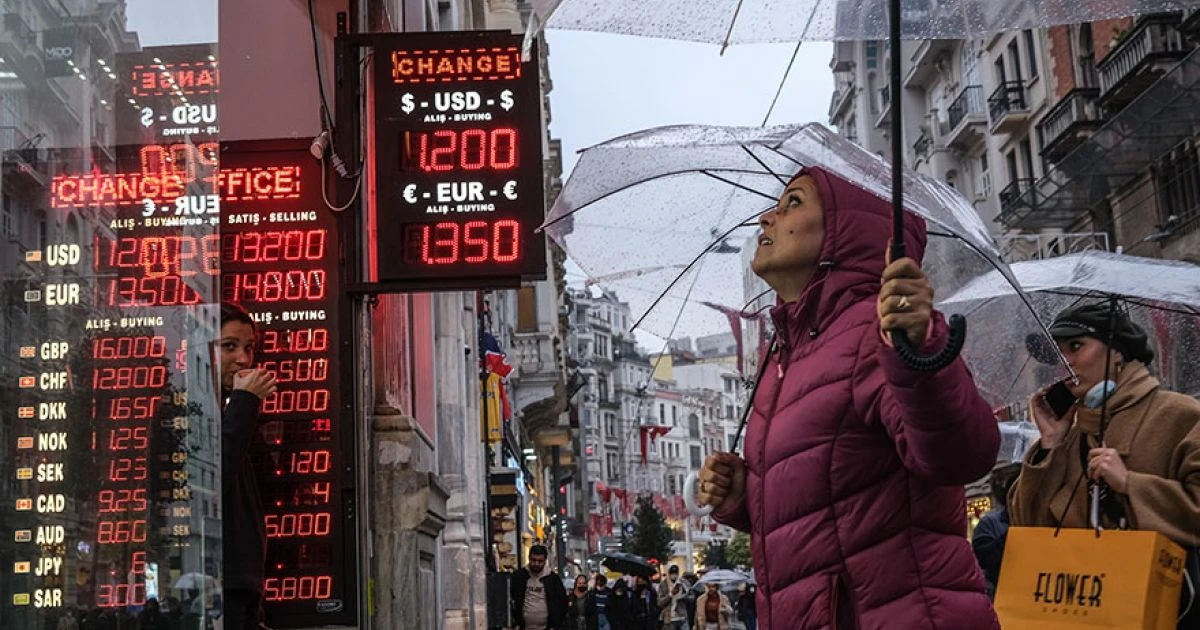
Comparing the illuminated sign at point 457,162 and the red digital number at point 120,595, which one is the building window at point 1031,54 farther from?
the red digital number at point 120,595

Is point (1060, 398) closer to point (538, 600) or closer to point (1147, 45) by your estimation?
point (538, 600)

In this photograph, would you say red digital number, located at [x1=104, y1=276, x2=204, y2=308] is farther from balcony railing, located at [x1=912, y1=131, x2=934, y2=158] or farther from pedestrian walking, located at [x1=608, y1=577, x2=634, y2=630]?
balcony railing, located at [x1=912, y1=131, x2=934, y2=158]

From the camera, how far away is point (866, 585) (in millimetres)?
3381

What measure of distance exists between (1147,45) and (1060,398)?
26.2m

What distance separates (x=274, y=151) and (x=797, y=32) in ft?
19.6

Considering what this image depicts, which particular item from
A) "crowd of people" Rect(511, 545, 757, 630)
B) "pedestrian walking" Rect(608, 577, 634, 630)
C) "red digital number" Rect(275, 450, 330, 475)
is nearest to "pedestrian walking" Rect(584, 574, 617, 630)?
"crowd of people" Rect(511, 545, 757, 630)

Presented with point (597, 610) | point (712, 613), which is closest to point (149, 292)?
point (712, 613)

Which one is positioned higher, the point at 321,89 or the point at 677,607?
the point at 321,89

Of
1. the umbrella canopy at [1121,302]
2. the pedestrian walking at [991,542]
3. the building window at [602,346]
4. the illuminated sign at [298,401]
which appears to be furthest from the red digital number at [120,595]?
the building window at [602,346]

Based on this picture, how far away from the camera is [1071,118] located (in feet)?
118

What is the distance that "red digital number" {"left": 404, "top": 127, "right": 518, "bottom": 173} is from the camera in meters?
9.50

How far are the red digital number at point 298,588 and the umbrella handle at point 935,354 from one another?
6695 mm

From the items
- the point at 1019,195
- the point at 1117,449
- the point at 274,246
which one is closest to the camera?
the point at 1117,449

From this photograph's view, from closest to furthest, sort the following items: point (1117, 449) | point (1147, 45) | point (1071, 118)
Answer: point (1117, 449)
point (1147, 45)
point (1071, 118)
